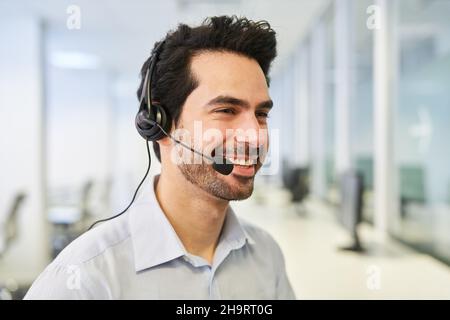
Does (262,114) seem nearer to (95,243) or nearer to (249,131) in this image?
(249,131)

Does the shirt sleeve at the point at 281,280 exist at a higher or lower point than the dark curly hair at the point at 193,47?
lower

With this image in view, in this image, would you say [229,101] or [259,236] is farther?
[259,236]

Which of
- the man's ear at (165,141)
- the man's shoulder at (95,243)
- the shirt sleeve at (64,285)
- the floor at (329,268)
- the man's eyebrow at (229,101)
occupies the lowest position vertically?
the floor at (329,268)

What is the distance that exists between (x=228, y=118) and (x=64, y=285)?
318mm

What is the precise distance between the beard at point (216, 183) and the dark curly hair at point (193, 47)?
8 centimetres

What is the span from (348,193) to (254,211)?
105cm

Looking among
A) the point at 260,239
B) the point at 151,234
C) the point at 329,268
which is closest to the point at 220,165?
the point at 151,234

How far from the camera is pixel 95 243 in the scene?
56cm

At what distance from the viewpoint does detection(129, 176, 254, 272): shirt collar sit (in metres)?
0.57

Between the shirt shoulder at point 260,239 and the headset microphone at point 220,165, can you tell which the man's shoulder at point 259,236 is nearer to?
the shirt shoulder at point 260,239

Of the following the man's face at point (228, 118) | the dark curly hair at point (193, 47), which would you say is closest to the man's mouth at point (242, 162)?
the man's face at point (228, 118)

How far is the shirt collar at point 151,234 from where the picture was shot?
573 millimetres

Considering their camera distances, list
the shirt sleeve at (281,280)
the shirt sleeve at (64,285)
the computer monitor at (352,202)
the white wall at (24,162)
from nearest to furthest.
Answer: the shirt sleeve at (64,285) → the shirt sleeve at (281,280) → the computer monitor at (352,202) → the white wall at (24,162)

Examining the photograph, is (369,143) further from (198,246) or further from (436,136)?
(198,246)
